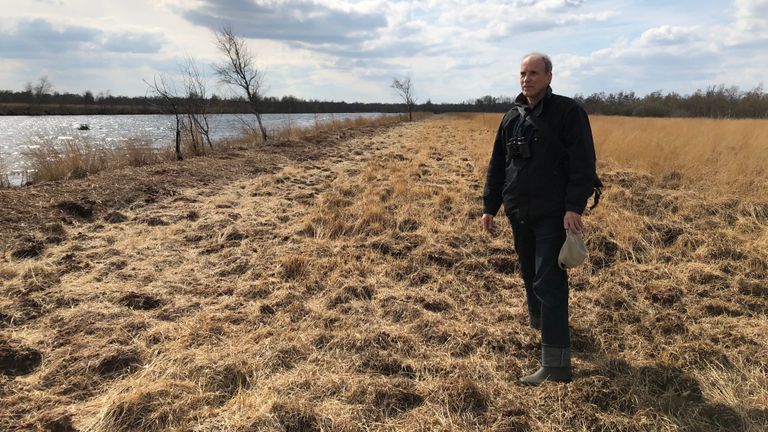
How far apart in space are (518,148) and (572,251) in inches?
25.7

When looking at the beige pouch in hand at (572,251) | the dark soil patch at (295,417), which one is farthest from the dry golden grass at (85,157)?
the beige pouch in hand at (572,251)

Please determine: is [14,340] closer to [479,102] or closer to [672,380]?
[672,380]

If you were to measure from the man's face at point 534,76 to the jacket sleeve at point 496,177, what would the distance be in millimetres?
407

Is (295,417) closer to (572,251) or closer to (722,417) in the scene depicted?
(572,251)

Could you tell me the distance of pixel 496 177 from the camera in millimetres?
2891

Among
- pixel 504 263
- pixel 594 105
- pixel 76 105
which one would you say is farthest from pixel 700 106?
pixel 76 105

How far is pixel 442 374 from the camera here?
8.39 feet

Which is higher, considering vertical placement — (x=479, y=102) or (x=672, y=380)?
(x=479, y=102)

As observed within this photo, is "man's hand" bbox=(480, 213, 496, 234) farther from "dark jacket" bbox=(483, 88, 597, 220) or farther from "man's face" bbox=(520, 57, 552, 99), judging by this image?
"man's face" bbox=(520, 57, 552, 99)

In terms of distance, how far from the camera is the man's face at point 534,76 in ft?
7.81

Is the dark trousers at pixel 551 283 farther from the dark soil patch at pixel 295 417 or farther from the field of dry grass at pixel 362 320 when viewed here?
the dark soil patch at pixel 295 417

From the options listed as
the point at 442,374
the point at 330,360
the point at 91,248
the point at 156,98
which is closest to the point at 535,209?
the point at 442,374

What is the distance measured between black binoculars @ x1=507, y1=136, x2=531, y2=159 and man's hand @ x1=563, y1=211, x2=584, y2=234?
0.40m

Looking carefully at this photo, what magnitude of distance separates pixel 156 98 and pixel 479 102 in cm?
10858
